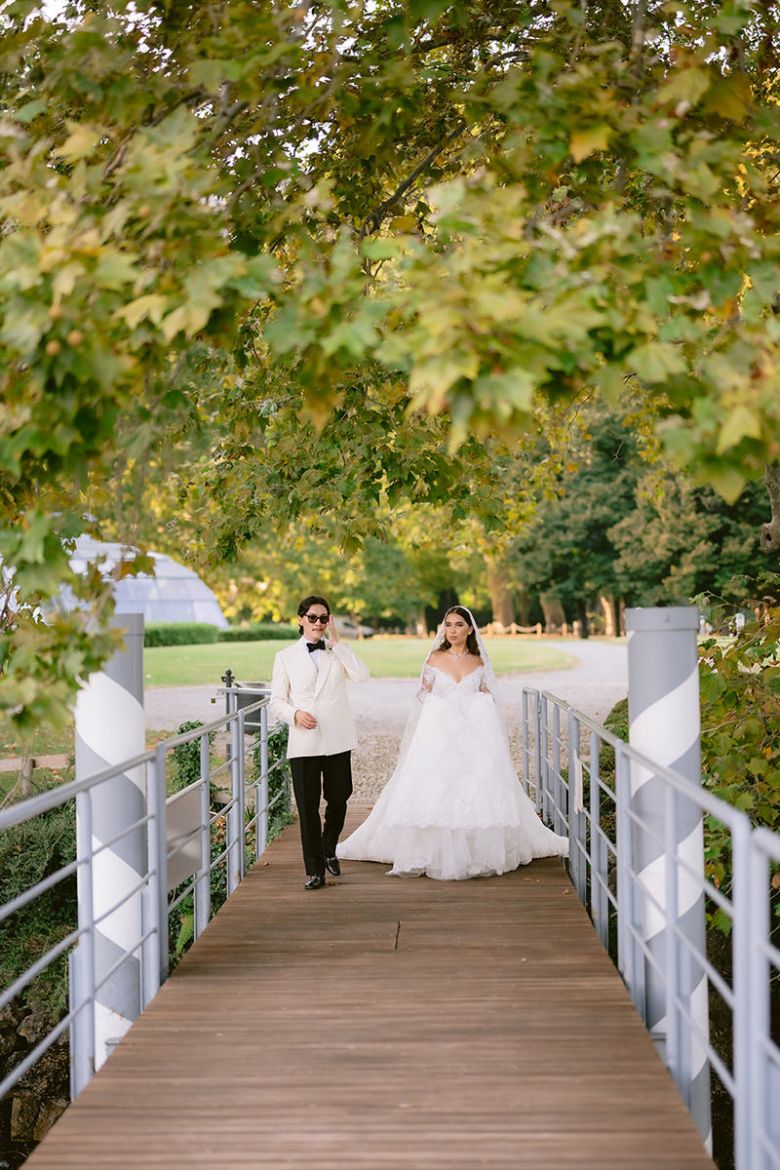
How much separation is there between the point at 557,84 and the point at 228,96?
1.16m

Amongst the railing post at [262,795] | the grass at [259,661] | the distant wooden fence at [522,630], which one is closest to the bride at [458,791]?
the railing post at [262,795]

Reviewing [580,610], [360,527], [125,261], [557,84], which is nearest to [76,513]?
[125,261]

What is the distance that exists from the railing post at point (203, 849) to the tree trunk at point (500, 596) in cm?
3806

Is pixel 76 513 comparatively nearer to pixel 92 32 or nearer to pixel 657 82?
pixel 92 32

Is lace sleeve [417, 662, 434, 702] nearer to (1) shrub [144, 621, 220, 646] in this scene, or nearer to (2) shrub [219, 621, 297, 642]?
(1) shrub [144, 621, 220, 646]

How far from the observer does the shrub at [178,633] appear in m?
37.7

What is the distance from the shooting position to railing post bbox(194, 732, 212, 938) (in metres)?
5.98

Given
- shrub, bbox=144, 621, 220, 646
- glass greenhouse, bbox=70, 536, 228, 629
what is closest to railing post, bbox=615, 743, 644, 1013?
glass greenhouse, bbox=70, 536, 228, 629

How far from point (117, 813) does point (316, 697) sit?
6.47ft

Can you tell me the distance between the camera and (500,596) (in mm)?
48781

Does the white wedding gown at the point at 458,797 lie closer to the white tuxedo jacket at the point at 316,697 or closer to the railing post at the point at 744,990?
the white tuxedo jacket at the point at 316,697

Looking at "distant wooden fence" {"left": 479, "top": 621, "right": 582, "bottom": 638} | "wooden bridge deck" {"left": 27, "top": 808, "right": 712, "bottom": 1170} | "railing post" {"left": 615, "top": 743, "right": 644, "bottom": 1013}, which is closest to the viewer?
"wooden bridge deck" {"left": 27, "top": 808, "right": 712, "bottom": 1170}

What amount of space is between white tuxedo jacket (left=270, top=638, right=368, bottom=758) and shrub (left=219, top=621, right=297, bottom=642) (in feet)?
115

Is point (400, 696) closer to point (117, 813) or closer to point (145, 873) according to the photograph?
point (145, 873)
